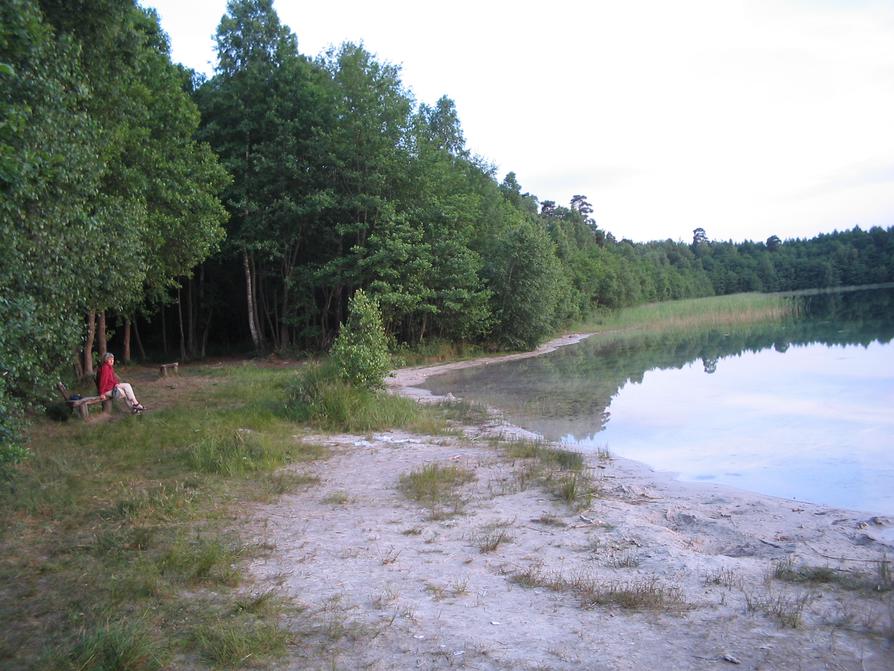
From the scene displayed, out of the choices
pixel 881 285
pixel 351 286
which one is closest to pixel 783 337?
pixel 351 286

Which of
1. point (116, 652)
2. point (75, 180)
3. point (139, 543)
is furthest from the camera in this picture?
point (75, 180)

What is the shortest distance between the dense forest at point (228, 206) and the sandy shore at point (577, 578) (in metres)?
3.57

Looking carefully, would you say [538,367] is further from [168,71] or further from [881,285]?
[881,285]

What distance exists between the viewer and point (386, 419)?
12398 millimetres

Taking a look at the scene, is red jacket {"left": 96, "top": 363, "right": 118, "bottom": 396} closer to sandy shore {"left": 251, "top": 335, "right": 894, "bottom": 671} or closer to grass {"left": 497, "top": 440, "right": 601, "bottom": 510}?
sandy shore {"left": 251, "top": 335, "right": 894, "bottom": 671}

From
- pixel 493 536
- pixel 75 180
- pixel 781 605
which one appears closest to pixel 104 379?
pixel 75 180

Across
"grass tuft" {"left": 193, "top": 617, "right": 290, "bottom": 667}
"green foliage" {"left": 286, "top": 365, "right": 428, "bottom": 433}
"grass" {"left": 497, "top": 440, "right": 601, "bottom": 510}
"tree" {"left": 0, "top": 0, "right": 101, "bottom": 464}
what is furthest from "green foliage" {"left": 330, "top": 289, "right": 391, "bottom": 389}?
"grass tuft" {"left": 193, "top": 617, "right": 290, "bottom": 667}

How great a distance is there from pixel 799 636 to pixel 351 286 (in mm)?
24362

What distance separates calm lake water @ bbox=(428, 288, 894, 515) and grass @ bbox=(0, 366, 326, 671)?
19.2 feet

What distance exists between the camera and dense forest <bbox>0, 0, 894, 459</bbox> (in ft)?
26.6

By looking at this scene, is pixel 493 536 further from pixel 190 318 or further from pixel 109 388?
pixel 190 318

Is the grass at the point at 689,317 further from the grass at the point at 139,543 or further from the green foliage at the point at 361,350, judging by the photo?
the grass at the point at 139,543

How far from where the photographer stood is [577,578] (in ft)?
16.7

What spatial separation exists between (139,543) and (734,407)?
12.9 meters
